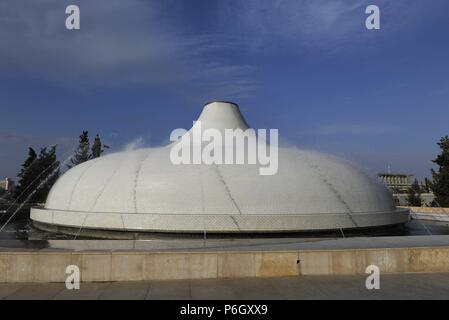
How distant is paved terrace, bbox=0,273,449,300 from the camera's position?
6.51 meters

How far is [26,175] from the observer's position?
143ft

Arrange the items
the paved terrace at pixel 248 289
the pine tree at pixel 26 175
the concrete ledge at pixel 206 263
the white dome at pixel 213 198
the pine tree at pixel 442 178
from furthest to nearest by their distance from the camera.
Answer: the pine tree at pixel 26 175 < the pine tree at pixel 442 178 < the white dome at pixel 213 198 < the concrete ledge at pixel 206 263 < the paved terrace at pixel 248 289

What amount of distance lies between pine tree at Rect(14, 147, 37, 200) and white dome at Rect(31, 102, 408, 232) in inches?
1161

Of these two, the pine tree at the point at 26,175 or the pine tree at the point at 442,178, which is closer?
the pine tree at the point at 442,178

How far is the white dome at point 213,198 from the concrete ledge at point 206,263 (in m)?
4.96

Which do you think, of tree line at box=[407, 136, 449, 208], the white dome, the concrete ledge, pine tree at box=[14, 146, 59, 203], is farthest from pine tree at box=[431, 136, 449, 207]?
pine tree at box=[14, 146, 59, 203]

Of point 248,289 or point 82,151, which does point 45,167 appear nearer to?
point 82,151

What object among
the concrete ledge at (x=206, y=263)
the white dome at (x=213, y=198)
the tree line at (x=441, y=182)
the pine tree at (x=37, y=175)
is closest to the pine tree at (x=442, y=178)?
the tree line at (x=441, y=182)

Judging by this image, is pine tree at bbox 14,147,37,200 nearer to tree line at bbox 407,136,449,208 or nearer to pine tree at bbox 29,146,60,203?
pine tree at bbox 29,146,60,203

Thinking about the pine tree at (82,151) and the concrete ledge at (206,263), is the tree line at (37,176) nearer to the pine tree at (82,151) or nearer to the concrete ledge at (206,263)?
the pine tree at (82,151)

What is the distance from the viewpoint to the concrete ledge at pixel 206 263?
24.0 ft

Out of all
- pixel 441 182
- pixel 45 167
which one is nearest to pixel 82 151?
pixel 45 167
